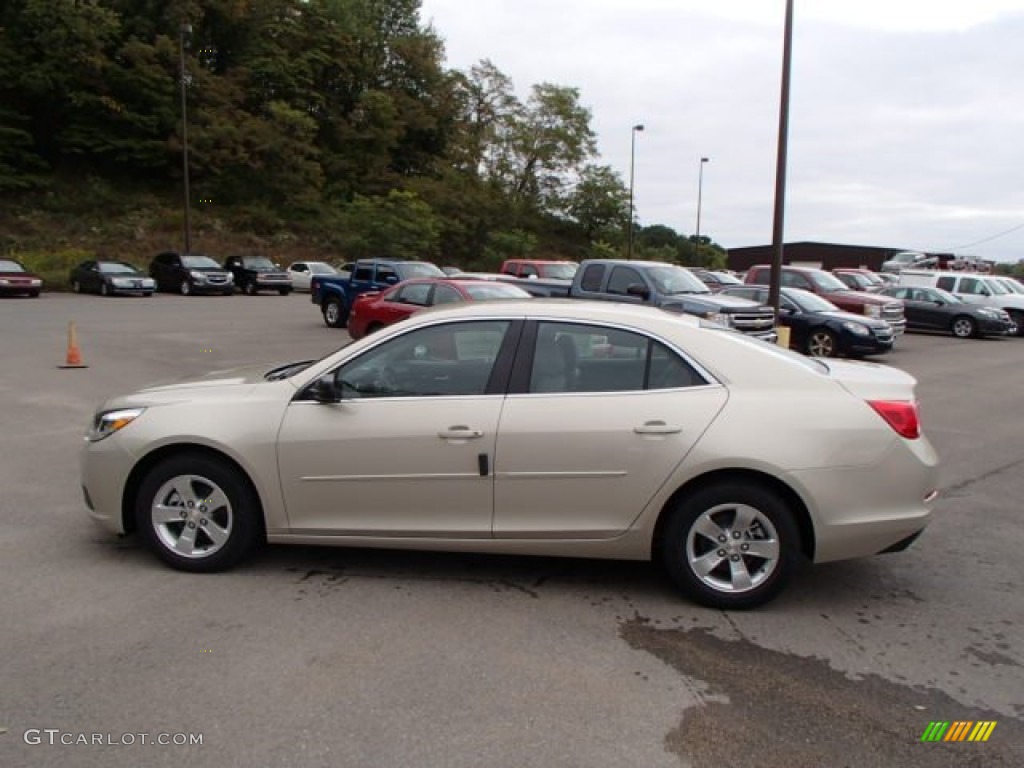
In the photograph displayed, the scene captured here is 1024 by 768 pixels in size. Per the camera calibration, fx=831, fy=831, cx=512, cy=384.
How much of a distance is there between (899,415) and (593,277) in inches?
450

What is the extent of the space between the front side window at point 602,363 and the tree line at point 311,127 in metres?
39.6

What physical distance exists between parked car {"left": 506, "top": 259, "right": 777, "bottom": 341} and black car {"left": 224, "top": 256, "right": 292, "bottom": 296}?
23106mm

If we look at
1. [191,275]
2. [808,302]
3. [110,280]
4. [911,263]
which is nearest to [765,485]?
[808,302]

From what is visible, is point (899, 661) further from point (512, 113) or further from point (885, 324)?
point (512, 113)

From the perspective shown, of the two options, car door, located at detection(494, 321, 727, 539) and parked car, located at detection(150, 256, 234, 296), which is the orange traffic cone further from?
parked car, located at detection(150, 256, 234, 296)

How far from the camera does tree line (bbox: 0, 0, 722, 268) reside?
159 ft

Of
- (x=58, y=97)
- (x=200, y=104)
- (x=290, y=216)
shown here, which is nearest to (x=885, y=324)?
(x=290, y=216)

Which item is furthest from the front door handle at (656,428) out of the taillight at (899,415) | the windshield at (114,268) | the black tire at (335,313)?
Result: the windshield at (114,268)

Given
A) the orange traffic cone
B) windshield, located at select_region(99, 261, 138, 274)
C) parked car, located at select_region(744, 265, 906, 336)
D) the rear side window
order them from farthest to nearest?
windshield, located at select_region(99, 261, 138, 274)
parked car, located at select_region(744, 265, 906, 336)
the rear side window
the orange traffic cone

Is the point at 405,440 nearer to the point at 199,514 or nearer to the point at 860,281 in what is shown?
the point at 199,514

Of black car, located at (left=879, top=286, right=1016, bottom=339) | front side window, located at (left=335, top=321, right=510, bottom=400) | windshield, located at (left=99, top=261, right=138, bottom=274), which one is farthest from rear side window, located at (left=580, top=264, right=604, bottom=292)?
windshield, located at (left=99, top=261, right=138, bottom=274)

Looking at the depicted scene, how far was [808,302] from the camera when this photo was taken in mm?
17484

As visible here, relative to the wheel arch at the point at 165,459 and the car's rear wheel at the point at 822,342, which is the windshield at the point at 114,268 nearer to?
the car's rear wheel at the point at 822,342

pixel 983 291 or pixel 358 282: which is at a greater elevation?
pixel 983 291
